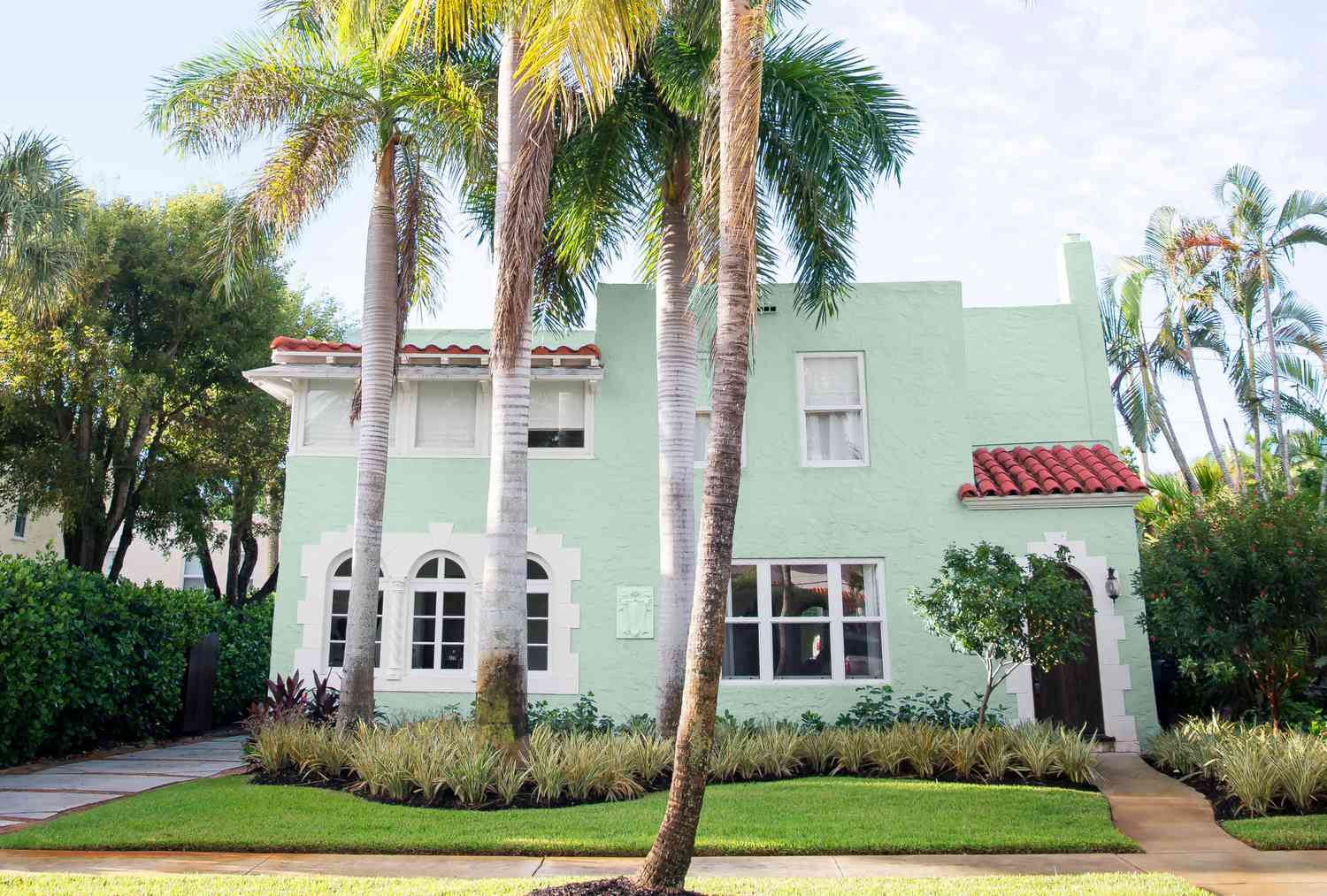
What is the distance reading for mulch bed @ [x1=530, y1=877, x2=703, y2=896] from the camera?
5.75 meters

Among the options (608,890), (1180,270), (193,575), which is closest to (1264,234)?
(1180,270)

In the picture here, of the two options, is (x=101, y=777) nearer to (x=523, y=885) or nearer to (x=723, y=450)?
(x=523, y=885)

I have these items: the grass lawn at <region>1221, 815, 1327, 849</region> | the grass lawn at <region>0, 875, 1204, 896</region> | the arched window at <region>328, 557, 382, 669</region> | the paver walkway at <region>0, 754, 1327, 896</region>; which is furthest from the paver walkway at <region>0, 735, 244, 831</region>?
the grass lawn at <region>1221, 815, 1327, 849</region>

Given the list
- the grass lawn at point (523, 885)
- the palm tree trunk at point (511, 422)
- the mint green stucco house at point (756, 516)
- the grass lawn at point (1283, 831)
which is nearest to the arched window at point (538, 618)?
the mint green stucco house at point (756, 516)

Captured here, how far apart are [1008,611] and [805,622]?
3.51 meters

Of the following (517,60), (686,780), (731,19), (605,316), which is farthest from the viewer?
(605,316)

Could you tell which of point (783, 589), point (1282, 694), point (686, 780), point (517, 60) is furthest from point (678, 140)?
point (1282, 694)

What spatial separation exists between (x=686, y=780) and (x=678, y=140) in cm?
859

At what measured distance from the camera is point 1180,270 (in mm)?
23188

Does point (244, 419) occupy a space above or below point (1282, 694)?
above

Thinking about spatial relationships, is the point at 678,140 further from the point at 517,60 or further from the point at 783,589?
the point at 783,589

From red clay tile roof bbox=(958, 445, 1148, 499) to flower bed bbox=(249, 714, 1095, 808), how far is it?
3.38 m

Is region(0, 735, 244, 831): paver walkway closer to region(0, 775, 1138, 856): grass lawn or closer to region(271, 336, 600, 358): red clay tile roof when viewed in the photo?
region(0, 775, 1138, 856): grass lawn

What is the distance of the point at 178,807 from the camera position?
30.3 ft
